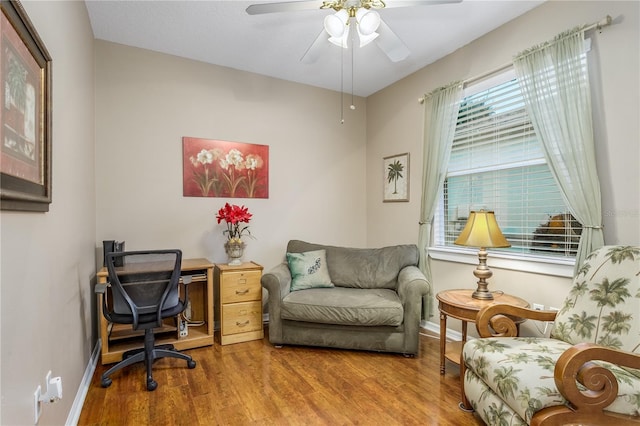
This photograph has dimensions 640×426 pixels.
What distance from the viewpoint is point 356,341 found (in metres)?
2.73

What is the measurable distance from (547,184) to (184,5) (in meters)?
2.99

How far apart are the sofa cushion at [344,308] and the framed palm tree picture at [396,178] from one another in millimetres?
1251

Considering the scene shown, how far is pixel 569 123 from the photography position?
213 centimetres

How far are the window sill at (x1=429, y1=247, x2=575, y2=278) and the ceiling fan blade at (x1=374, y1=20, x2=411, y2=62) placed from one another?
177 cm

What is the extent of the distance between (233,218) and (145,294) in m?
1.05

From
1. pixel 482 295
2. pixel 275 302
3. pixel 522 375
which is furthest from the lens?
pixel 275 302

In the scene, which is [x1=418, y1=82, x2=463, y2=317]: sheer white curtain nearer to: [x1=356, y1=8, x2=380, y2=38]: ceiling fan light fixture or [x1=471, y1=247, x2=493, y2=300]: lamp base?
[x1=471, y1=247, x2=493, y2=300]: lamp base

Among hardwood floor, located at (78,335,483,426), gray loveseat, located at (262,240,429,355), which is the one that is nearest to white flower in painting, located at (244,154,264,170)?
gray loveseat, located at (262,240,429,355)

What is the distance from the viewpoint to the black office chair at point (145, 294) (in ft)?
7.15

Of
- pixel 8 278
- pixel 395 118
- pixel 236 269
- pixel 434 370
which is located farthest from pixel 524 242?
pixel 8 278

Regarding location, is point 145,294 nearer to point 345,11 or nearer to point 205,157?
point 205,157

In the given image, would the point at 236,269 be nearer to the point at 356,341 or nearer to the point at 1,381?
the point at 356,341

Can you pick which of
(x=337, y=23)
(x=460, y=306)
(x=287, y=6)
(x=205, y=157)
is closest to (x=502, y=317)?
(x=460, y=306)

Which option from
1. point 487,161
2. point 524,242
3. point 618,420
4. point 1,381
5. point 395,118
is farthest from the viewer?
point 395,118
